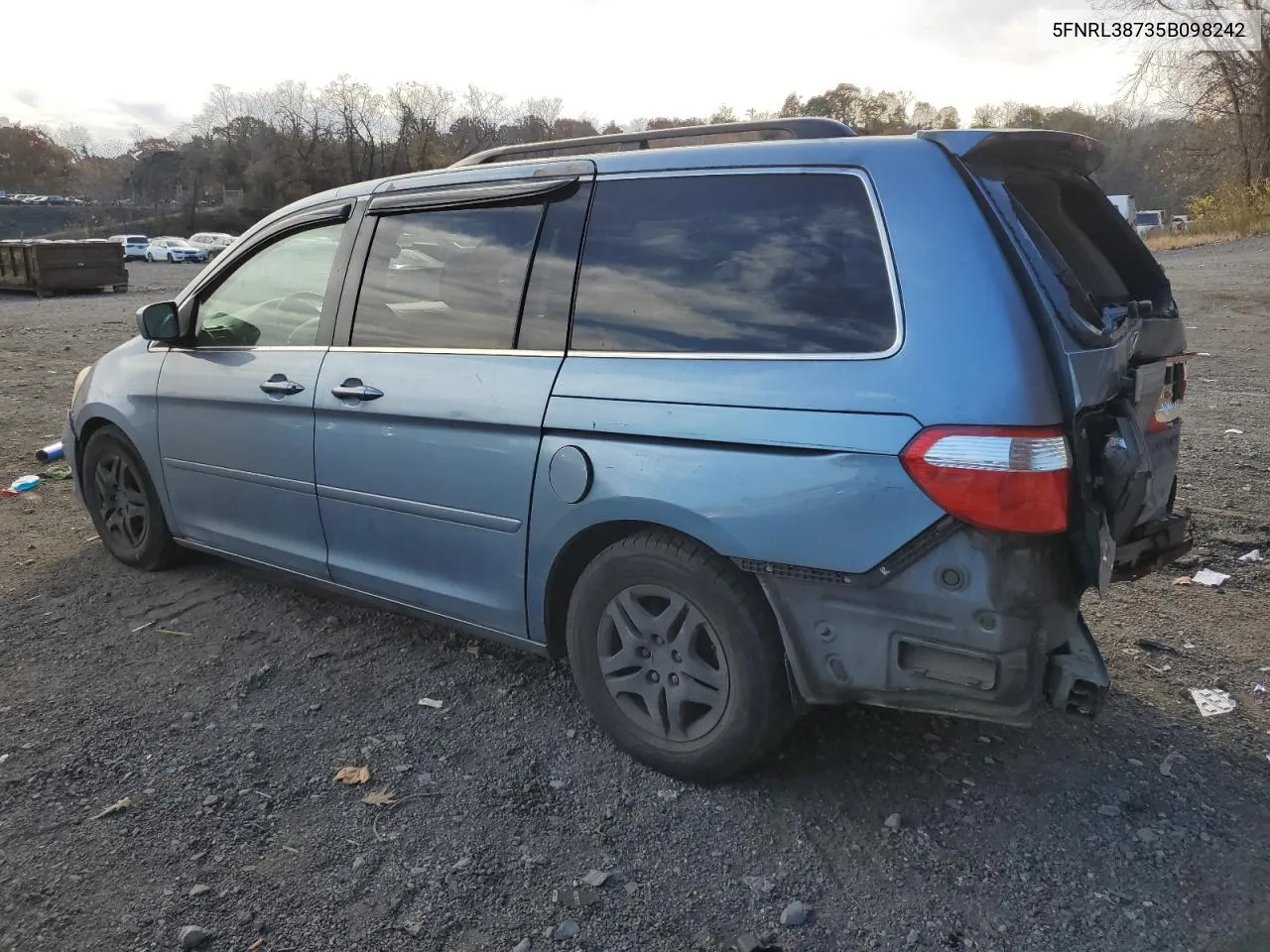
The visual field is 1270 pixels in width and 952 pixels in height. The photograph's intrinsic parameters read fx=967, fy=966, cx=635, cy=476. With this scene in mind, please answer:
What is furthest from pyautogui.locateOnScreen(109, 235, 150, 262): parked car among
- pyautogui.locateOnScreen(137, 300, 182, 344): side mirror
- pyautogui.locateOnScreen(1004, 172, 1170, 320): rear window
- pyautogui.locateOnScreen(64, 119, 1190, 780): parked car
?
pyautogui.locateOnScreen(1004, 172, 1170, 320): rear window

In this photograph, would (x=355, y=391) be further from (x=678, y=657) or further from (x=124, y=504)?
(x=124, y=504)

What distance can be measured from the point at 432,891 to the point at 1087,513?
1984 mm

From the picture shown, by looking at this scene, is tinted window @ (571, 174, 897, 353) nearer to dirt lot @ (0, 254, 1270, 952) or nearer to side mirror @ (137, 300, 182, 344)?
dirt lot @ (0, 254, 1270, 952)

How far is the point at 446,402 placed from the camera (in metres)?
3.36

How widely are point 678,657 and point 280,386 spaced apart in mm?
2071

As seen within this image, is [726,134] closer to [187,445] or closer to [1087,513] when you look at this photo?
[1087,513]

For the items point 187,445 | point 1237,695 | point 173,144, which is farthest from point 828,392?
point 173,144

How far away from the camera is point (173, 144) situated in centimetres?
9250

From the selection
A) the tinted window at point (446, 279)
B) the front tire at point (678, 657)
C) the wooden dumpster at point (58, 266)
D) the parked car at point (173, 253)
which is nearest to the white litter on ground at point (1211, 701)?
the front tire at point (678, 657)

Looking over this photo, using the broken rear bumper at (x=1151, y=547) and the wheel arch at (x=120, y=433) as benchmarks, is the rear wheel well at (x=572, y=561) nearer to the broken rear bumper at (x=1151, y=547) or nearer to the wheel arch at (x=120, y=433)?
the broken rear bumper at (x=1151, y=547)

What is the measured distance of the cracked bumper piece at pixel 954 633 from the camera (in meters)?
2.42

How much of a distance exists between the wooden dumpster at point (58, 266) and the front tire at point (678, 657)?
28.2m

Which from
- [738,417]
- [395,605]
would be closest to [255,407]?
[395,605]

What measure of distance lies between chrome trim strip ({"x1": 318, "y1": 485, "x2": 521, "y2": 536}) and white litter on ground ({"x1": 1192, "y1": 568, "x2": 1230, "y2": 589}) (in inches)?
131
